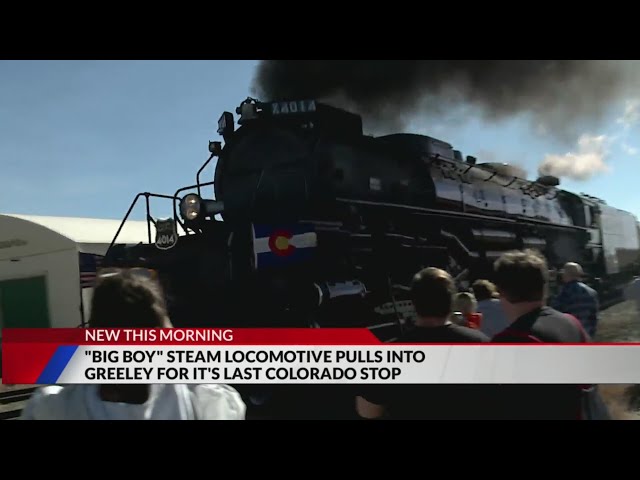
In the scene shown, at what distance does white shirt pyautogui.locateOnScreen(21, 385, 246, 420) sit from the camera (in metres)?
1.77

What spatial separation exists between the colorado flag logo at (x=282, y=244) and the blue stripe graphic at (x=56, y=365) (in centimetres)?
148

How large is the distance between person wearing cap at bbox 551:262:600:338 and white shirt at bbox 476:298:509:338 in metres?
0.60

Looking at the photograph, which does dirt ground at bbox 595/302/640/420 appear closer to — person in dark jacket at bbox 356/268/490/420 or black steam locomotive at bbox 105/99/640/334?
black steam locomotive at bbox 105/99/640/334

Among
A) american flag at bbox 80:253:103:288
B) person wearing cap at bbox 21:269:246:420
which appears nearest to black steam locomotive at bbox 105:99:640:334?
american flag at bbox 80:253:103:288

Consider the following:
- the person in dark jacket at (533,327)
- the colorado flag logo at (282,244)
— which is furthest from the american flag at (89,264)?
the person in dark jacket at (533,327)

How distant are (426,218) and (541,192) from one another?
303cm

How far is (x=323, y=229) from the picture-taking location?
4.36m

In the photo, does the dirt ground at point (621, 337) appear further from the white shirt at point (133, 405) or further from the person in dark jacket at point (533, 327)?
the white shirt at point (133, 405)

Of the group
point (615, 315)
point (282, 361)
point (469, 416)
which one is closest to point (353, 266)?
point (282, 361)

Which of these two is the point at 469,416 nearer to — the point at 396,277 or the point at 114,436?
the point at 114,436

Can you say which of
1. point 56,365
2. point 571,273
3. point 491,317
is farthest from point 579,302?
point 56,365

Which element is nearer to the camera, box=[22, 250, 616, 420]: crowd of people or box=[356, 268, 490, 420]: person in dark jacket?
box=[22, 250, 616, 420]: crowd of people

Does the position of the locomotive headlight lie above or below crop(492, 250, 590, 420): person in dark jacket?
above

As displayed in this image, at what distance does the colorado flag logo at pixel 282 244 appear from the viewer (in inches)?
167
